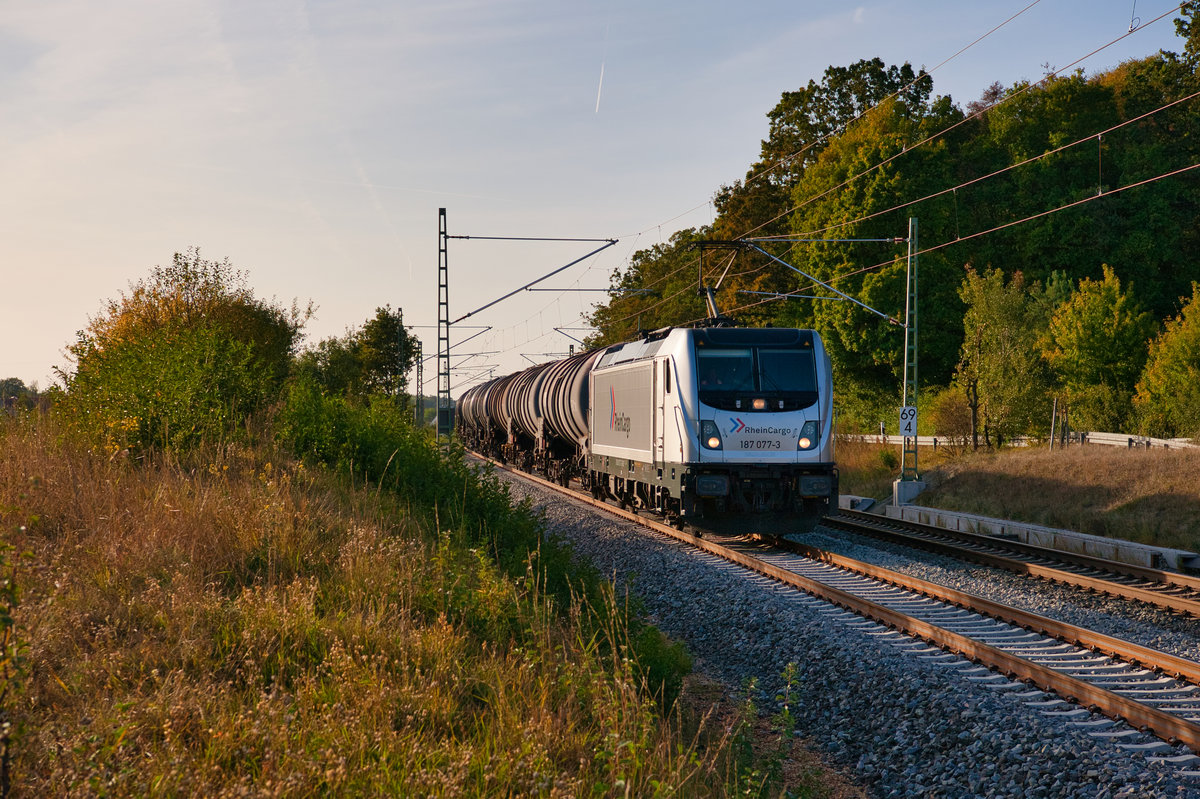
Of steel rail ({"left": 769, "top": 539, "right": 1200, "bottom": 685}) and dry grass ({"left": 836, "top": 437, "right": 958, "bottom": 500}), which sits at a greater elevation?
dry grass ({"left": 836, "top": 437, "right": 958, "bottom": 500})

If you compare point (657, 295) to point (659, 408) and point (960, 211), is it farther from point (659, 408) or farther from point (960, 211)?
point (659, 408)

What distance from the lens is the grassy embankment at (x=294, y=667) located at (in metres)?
3.85

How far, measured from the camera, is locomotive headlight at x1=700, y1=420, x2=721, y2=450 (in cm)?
1400

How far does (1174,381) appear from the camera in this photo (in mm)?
28906

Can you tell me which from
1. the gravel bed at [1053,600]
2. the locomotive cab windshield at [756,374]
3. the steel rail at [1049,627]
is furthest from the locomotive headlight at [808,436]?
the steel rail at [1049,627]

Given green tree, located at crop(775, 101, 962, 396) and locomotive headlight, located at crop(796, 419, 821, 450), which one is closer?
locomotive headlight, located at crop(796, 419, 821, 450)

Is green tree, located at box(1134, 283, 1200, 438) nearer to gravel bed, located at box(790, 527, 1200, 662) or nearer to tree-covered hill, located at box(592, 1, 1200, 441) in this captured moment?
tree-covered hill, located at box(592, 1, 1200, 441)

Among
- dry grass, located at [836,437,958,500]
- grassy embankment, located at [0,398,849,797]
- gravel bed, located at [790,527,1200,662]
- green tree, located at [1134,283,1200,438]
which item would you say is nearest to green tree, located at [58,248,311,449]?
grassy embankment, located at [0,398,849,797]

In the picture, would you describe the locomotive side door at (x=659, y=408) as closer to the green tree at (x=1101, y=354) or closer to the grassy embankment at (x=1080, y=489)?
the grassy embankment at (x=1080, y=489)

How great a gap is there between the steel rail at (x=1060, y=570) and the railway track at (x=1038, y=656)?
213cm

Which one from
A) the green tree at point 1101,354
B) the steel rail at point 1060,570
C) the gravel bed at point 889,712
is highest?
the green tree at point 1101,354

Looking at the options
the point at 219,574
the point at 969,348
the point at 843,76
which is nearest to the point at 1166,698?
the point at 219,574

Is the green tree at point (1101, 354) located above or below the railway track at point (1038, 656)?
above

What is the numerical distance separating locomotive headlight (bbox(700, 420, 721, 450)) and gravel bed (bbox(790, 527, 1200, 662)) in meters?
2.59
